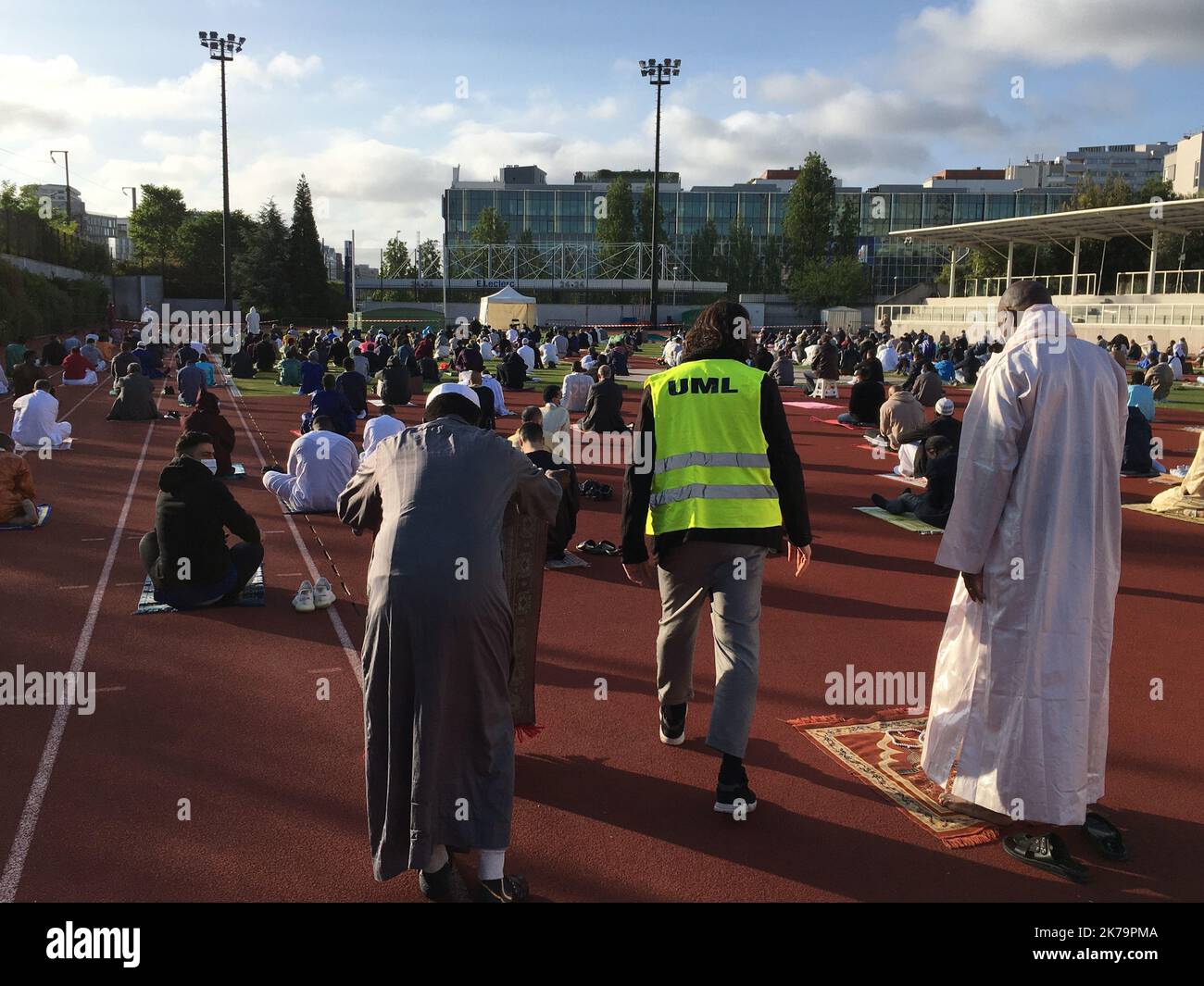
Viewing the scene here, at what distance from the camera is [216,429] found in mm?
12500

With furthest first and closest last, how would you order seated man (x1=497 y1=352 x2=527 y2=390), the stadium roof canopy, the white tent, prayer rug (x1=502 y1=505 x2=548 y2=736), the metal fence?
the stadium roof canopy, the metal fence, the white tent, seated man (x1=497 y1=352 x2=527 y2=390), prayer rug (x1=502 y1=505 x2=548 y2=736)

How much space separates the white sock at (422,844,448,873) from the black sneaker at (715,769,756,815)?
1262 millimetres

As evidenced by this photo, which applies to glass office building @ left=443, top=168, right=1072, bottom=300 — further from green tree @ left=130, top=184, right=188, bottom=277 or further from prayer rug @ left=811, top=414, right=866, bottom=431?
prayer rug @ left=811, top=414, right=866, bottom=431

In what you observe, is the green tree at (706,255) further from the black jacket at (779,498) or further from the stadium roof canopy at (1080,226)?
the black jacket at (779,498)

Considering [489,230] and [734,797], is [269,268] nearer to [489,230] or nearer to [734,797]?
[489,230]

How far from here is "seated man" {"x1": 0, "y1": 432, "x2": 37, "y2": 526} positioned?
9.86 meters

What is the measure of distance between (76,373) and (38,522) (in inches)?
705

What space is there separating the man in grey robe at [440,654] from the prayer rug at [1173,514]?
33.9 feet

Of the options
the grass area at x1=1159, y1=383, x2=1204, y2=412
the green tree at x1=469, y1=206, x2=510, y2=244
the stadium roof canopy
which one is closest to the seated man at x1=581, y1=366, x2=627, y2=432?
the grass area at x1=1159, y1=383, x2=1204, y2=412

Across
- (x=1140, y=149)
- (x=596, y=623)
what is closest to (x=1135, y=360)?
(x=596, y=623)

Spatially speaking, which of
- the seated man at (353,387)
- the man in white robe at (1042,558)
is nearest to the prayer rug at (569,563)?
the man in white robe at (1042,558)

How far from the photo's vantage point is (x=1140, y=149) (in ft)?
642
